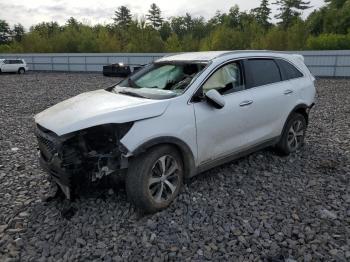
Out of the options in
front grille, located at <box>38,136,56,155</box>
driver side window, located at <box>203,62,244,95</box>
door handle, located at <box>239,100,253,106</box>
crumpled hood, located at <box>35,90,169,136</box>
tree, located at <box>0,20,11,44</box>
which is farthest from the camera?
tree, located at <box>0,20,11,44</box>

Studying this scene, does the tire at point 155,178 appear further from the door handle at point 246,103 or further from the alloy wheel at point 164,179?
the door handle at point 246,103

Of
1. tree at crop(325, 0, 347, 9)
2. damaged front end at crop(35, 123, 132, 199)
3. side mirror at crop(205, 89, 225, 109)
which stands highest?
tree at crop(325, 0, 347, 9)

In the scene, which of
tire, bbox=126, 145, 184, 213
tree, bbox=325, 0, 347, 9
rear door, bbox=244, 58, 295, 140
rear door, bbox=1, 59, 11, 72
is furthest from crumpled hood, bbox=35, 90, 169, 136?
tree, bbox=325, 0, 347, 9

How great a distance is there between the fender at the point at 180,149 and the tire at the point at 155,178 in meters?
0.06

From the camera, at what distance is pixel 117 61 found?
95.1ft

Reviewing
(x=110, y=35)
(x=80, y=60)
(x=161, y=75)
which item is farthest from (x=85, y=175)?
(x=110, y=35)

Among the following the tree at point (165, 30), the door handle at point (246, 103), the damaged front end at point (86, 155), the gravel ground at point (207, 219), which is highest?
the tree at point (165, 30)

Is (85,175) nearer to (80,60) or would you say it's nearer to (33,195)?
(33,195)

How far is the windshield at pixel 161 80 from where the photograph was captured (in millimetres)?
3955

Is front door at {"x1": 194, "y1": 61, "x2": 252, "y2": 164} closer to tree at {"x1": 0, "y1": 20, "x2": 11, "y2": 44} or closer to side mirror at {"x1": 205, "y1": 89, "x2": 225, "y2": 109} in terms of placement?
side mirror at {"x1": 205, "y1": 89, "x2": 225, "y2": 109}

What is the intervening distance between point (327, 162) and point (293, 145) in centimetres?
60

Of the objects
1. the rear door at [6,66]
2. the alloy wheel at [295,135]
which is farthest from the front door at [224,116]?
the rear door at [6,66]

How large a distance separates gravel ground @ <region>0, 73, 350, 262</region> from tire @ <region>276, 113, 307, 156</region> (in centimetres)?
21

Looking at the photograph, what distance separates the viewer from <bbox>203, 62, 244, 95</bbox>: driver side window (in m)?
4.10
